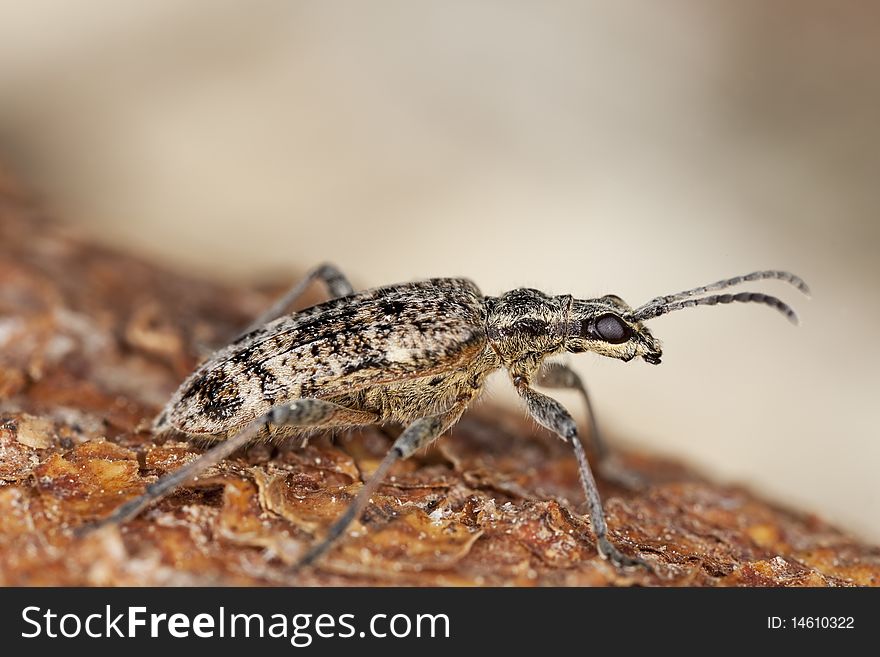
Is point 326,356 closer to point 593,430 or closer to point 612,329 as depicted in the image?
point 612,329

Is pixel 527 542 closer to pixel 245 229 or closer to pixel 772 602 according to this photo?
pixel 772 602

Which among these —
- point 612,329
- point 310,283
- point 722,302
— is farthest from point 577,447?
point 310,283

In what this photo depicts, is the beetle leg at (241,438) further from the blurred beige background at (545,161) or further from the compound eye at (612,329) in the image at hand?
the blurred beige background at (545,161)

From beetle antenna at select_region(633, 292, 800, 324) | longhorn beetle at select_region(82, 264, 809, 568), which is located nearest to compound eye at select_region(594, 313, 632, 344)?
longhorn beetle at select_region(82, 264, 809, 568)

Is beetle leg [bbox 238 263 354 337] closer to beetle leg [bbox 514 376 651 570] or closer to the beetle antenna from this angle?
beetle leg [bbox 514 376 651 570]

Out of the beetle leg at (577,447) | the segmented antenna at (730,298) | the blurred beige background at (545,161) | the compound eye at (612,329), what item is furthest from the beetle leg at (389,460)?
the segmented antenna at (730,298)

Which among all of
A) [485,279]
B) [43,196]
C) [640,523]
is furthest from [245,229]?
[640,523]

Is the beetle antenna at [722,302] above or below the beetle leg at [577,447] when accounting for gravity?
above
